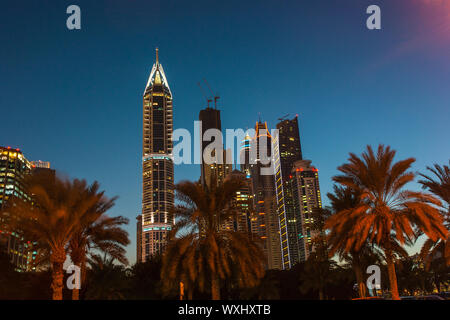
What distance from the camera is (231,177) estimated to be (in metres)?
23.4

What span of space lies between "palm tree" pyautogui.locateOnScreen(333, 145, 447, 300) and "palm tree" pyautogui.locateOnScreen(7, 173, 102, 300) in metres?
14.3

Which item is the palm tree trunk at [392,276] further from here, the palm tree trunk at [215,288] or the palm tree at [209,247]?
the palm tree trunk at [215,288]

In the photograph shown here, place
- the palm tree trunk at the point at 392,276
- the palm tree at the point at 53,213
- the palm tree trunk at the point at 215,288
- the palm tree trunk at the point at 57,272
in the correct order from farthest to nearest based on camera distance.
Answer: the palm tree trunk at the point at 215,288 → the palm tree trunk at the point at 392,276 → the palm tree trunk at the point at 57,272 → the palm tree at the point at 53,213

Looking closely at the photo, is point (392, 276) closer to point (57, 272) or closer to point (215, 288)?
point (215, 288)

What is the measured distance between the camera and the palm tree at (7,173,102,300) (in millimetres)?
19844

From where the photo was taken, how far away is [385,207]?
21.5 m

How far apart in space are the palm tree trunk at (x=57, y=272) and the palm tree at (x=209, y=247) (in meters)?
5.49

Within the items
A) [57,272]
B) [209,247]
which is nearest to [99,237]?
[57,272]

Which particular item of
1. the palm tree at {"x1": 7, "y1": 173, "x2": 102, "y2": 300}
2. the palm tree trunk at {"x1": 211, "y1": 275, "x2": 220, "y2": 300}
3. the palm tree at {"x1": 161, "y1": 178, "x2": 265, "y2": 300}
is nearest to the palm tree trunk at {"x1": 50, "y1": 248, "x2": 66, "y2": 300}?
the palm tree at {"x1": 7, "y1": 173, "x2": 102, "y2": 300}

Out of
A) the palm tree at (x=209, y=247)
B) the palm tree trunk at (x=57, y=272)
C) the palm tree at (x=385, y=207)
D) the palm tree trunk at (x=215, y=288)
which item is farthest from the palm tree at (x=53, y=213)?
the palm tree at (x=385, y=207)

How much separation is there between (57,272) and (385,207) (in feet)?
59.8

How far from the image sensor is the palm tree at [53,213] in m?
19.8

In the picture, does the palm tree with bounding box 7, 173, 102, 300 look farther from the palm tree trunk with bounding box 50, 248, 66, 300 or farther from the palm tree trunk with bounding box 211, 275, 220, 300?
the palm tree trunk with bounding box 211, 275, 220, 300

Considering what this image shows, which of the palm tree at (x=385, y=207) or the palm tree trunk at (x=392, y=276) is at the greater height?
the palm tree at (x=385, y=207)
